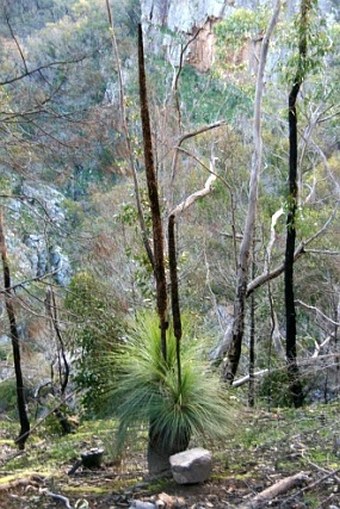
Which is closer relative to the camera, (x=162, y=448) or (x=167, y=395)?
(x=167, y=395)

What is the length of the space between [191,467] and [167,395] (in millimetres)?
398

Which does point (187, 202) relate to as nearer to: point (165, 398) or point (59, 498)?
point (165, 398)

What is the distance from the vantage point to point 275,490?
2889mm

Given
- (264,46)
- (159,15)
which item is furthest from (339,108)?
(159,15)

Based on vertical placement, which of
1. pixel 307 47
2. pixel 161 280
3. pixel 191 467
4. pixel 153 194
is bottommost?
pixel 191 467

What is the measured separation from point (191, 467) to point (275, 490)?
0.45 m

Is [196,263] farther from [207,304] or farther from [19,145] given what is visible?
[19,145]

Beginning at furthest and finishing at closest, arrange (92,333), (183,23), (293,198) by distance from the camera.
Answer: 1. (183,23)
2. (293,198)
3. (92,333)

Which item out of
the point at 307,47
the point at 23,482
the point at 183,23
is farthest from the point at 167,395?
the point at 183,23

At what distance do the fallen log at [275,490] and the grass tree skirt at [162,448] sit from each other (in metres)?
0.60

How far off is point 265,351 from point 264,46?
21.6ft

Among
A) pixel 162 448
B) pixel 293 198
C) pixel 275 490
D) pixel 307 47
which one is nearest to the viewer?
pixel 275 490

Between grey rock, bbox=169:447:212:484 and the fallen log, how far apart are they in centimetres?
35

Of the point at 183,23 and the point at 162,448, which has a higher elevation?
the point at 183,23
